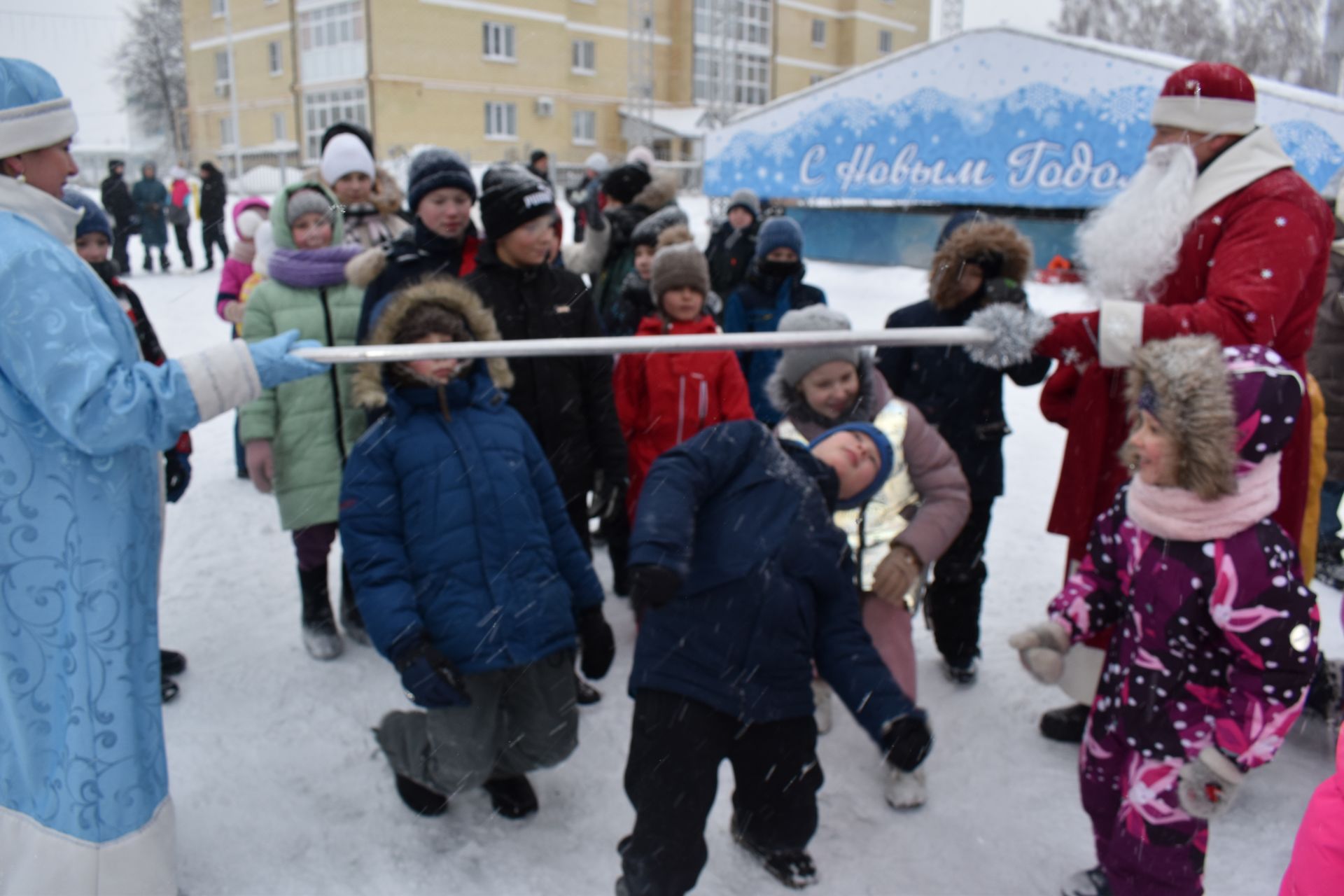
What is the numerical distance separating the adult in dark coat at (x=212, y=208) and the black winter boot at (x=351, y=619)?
10.2m

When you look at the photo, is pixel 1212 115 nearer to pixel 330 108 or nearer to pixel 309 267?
pixel 309 267

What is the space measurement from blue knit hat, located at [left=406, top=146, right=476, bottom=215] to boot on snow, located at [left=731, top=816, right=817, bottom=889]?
2.41 meters

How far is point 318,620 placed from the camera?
376 cm

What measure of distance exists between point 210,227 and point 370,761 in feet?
47.2

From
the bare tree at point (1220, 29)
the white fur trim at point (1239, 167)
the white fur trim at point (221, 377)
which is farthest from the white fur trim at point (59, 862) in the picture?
the bare tree at point (1220, 29)

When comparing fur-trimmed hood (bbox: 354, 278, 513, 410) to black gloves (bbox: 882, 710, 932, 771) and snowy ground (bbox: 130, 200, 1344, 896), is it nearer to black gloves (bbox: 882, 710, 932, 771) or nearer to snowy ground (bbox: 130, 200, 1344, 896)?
snowy ground (bbox: 130, 200, 1344, 896)

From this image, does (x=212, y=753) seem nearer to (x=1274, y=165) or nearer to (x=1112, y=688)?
(x=1112, y=688)

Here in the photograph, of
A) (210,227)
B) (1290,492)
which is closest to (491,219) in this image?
(1290,492)

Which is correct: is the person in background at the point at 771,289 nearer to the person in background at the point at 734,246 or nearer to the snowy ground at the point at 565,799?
the person in background at the point at 734,246

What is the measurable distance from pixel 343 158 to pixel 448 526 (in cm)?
252

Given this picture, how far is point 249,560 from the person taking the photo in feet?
15.5

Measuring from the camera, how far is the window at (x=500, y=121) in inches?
1162

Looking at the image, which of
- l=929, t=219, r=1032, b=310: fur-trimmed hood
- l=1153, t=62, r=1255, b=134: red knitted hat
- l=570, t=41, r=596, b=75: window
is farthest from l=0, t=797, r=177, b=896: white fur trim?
l=570, t=41, r=596, b=75: window

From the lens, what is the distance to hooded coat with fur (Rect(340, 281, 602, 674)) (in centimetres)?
250
